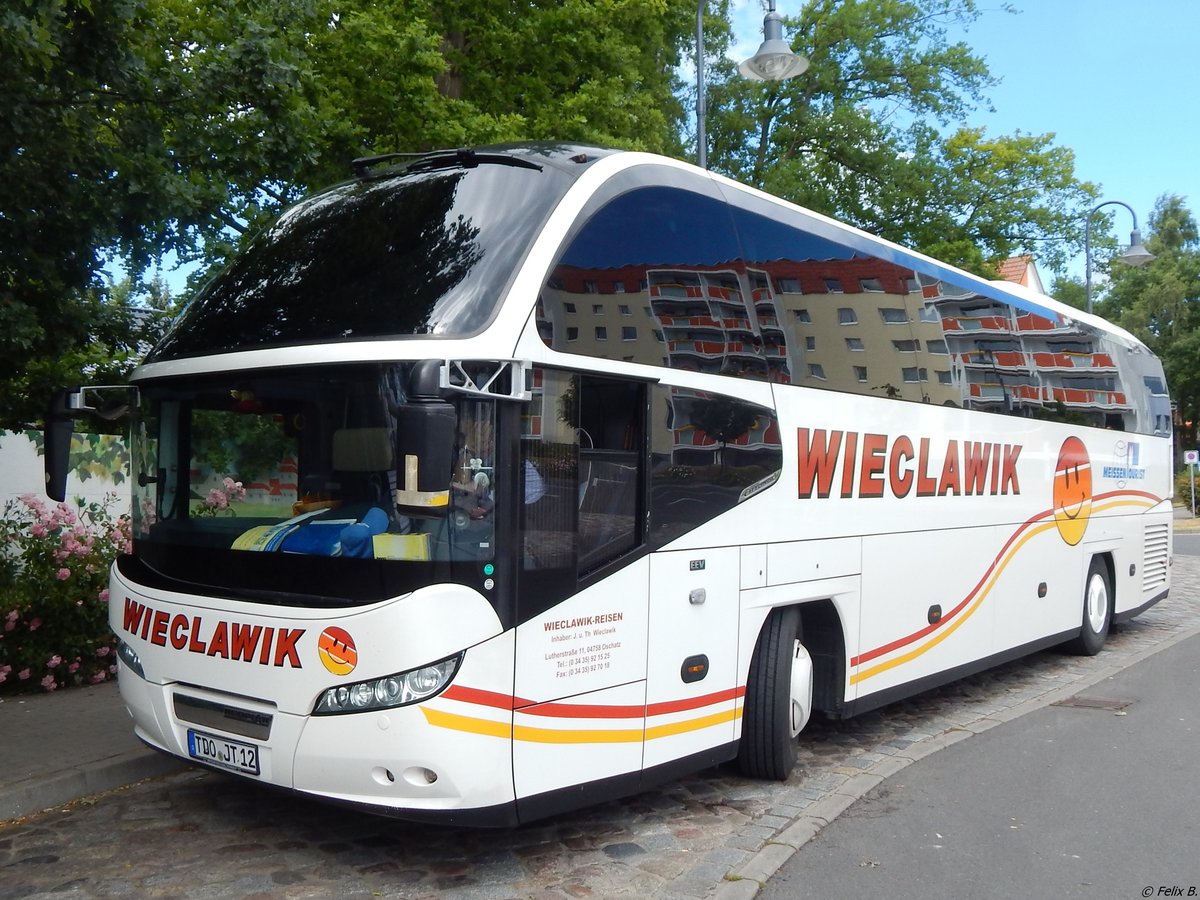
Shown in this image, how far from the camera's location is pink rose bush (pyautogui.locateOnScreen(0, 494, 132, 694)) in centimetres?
854

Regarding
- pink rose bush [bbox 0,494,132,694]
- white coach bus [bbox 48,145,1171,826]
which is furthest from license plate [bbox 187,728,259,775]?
pink rose bush [bbox 0,494,132,694]

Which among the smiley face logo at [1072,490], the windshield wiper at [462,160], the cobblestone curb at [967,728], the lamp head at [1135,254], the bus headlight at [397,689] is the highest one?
the lamp head at [1135,254]

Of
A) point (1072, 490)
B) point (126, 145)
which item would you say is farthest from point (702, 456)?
point (1072, 490)

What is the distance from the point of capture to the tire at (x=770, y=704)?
6535 mm

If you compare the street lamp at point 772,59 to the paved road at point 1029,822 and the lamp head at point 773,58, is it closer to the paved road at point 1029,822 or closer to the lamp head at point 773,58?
the lamp head at point 773,58

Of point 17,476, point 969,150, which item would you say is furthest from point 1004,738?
point 969,150

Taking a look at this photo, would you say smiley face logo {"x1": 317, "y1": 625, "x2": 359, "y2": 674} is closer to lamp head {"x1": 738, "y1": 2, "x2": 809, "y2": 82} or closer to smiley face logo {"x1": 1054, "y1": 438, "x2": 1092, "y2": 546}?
smiley face logo {"x1": 1054, "y1": 438, "x2": 1092, "y2": 546}

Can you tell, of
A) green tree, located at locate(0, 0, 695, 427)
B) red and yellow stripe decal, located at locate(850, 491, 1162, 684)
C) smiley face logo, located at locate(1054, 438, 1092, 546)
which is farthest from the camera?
smiley face logo, located at locate(1054, 438, 1092, 546)

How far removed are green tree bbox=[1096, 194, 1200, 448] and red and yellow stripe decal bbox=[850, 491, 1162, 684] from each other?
4539 cm

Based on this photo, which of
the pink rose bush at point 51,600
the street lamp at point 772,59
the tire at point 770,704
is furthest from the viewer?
the street lamp at point 772,59

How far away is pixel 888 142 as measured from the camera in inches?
1133

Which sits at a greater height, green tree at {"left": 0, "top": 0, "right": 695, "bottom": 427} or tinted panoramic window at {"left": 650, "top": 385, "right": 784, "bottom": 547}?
green tree at {"left": 0, "top": 0, "right": 695, "bottom": 427}

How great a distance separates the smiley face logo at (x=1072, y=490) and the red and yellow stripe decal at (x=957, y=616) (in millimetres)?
228

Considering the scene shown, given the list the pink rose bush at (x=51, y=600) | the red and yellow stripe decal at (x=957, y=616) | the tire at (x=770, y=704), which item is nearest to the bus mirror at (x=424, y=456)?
the tire at (x=770, y=704)
